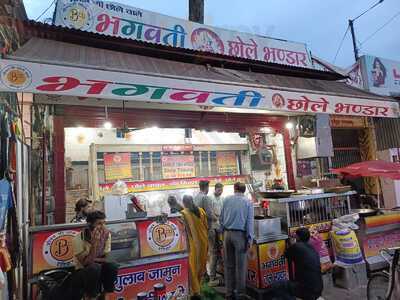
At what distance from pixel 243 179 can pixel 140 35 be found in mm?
4772

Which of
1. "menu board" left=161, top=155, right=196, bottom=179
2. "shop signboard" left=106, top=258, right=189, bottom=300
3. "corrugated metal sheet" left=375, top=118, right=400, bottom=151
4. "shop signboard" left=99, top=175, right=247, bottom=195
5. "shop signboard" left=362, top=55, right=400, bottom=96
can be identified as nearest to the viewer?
"shop signboard" left=106, top=258, right=189, bottom=300

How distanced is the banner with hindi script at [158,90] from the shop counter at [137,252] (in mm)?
1850

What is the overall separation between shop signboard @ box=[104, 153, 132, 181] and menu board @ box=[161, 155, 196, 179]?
0.92 metres

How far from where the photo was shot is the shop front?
3604mm

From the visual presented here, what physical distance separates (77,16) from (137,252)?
487 cm

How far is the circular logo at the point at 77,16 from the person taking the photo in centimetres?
625

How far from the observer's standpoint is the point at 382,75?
429 inches

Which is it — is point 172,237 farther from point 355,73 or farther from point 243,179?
point 355,73

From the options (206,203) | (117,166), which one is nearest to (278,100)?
(206,203)

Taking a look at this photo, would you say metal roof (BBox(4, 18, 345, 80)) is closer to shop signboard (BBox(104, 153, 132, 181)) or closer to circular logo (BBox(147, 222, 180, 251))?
shop signboard (BBox(104, 153, 132, 181))

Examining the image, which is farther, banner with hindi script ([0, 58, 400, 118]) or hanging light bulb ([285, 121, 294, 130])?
hanging light bulb ([285, 121, 294, 130])

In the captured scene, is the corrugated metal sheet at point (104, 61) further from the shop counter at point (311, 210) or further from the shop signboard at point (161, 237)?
the shop signboard at point (161, 237)

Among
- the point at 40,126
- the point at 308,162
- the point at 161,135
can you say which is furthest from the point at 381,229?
the point at 40,126

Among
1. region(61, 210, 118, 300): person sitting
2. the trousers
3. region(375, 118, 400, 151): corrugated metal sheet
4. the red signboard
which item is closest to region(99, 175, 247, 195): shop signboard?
the red signboard
